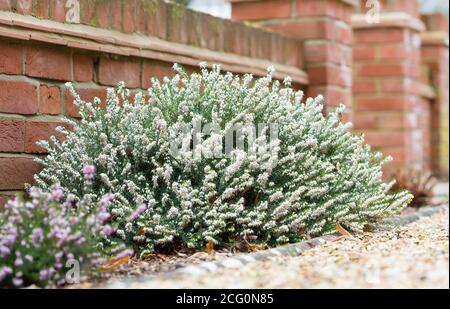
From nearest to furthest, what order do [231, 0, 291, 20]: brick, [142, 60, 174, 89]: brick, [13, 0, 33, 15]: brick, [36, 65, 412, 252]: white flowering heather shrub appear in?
[36, 65, 412, 252]: white flowering heather shrub → [13, 0, 33, 15]: brick → [142, 60, 174, 89]: brick → [231, 0, 291, 20]: brick

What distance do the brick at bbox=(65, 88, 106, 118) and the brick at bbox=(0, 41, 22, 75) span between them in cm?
44

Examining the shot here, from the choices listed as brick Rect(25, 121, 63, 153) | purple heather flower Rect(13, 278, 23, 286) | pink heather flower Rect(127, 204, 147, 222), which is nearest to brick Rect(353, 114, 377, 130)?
brick Rect(25, 121, 63, 153)

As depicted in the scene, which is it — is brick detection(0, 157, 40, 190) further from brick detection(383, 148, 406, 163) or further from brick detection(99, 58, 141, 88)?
brick detection(383, 148, 406, 163)

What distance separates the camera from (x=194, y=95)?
473 centimetres

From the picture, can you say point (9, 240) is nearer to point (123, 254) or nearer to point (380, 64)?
point (123, 254)

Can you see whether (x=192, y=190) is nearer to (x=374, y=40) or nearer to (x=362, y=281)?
(x=362, y=281)

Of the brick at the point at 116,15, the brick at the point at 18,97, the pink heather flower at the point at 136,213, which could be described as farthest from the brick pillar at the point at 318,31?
the pink heather flower at the point at 136,213

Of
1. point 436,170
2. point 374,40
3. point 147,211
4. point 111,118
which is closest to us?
point 147,211

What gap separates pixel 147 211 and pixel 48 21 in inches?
52.8

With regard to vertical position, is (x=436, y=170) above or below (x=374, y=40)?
below

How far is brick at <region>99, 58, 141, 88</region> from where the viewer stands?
5422 millimetres

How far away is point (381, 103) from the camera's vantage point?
10.2 meters
